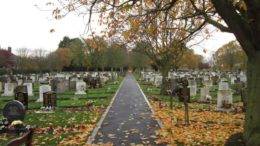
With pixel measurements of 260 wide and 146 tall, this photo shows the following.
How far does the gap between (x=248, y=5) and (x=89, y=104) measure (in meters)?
15.8

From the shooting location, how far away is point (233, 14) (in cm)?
1075

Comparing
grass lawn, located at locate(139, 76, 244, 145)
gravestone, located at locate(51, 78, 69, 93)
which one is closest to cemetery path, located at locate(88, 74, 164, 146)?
grass lawn, located at locate(139, 76, 244, 145)

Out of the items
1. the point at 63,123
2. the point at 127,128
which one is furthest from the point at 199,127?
the point at 63,123

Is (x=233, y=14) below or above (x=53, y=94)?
above

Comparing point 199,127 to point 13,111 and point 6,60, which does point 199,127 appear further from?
point 6,60

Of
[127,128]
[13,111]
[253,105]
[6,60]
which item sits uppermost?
[6,60]

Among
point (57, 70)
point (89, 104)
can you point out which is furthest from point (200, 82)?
point (57, 70)

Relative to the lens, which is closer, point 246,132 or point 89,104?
point 246,132

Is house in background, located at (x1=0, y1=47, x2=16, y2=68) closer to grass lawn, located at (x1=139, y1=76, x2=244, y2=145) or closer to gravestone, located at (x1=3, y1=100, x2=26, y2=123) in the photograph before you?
grass lawn, located at (x1=139, y1=76, x2=244, y2=145)

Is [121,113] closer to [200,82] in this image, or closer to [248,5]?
[248,5]

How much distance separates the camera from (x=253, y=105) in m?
11.7

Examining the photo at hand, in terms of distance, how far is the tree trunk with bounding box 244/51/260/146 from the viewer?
11.4 meters

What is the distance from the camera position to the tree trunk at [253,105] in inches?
448

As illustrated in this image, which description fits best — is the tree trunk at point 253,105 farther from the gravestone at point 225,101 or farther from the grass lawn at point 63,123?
the gravestone at point 225,101
